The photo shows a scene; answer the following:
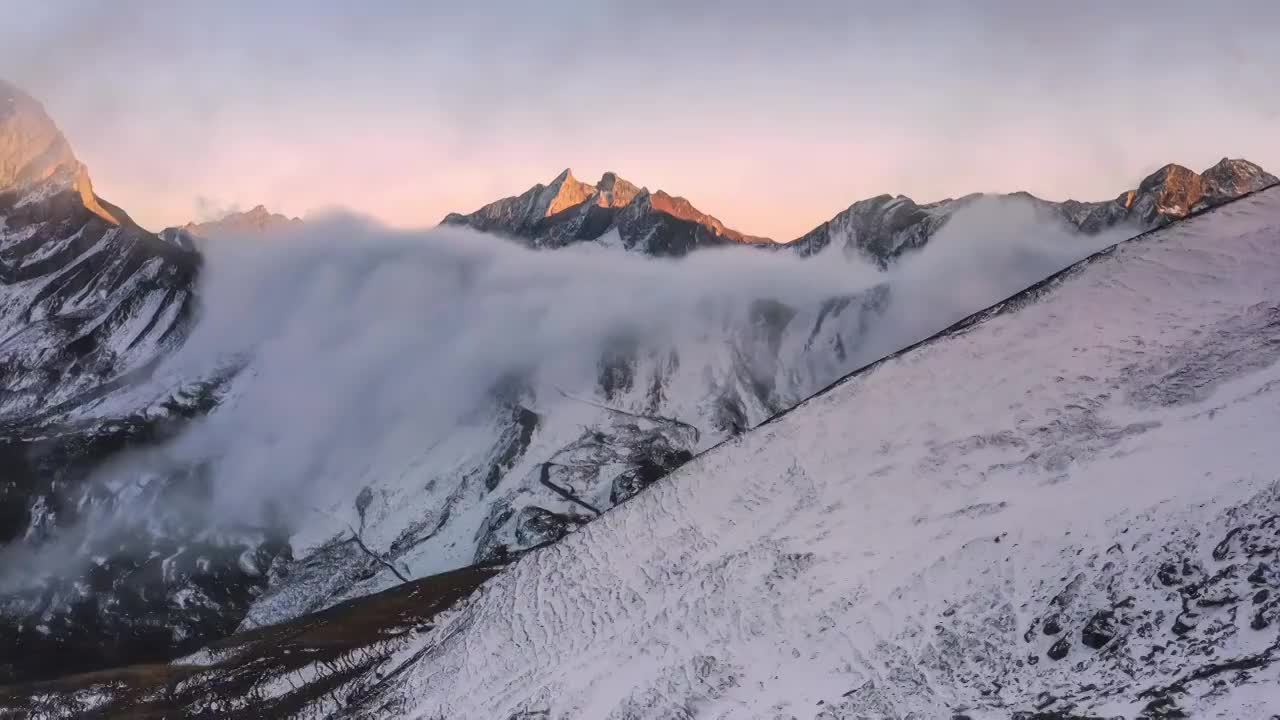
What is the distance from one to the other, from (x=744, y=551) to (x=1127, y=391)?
24.4m

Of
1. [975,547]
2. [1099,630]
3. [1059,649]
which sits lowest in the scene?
[1059,649]

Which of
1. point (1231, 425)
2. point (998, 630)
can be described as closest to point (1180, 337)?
point (1231, 425)

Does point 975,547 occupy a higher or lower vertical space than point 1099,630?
higher

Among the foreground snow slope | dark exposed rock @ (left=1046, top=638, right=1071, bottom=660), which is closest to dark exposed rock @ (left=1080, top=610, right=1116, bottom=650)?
the foreground snow slope

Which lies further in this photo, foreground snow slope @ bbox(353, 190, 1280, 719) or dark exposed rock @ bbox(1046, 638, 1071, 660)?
dark exposed rock @ bbox(1046, 638, 1071, 660)

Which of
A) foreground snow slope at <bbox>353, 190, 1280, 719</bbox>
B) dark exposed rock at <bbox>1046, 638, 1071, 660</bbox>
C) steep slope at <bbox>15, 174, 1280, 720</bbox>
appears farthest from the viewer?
dark exposed rock at <bbox>1046, 638, 1071, 660</bbox>

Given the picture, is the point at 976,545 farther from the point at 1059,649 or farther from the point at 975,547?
the point at 1059,649

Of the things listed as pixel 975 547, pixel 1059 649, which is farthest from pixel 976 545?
pixel 1059 649

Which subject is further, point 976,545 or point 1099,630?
point 976,545

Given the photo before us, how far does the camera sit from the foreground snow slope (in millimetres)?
37125

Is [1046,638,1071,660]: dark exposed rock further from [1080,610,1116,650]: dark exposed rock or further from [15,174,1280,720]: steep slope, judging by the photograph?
[1080,610,1116,650]: dark exposed rock

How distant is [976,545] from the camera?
150ft

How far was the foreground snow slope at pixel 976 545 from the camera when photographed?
3712 cm

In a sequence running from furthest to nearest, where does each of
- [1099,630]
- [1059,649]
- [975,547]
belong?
1. [975,547]
2. [1059,649]
3. [1099,630]
